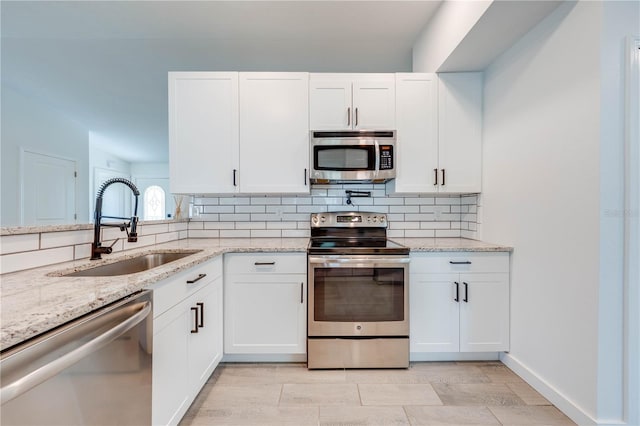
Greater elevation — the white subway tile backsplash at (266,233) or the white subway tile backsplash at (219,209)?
the white subway tile backsplash at (219,209)

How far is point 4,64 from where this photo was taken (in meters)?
3.04

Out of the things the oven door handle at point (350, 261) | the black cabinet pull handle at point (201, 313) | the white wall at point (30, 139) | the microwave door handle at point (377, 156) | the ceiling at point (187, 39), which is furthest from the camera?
the white wall at point (30, 139)

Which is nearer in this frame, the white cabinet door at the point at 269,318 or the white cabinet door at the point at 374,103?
the white cabinet door at the point at 269,318

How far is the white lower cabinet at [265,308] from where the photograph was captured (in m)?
2.08

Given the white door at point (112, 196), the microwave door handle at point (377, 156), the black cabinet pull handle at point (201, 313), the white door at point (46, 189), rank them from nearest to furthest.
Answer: the black cabinet pull handle at point (201, 313)
the microwave door handle at point (377, 156)
the white door at point (46, 189)
the white door at point (112, 196)

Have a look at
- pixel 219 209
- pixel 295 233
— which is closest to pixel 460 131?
pixel 295 233

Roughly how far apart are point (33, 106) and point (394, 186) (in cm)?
523

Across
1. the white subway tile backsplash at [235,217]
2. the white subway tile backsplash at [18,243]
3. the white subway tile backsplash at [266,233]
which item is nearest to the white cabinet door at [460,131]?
the white subway tile backsplash at [266,233]

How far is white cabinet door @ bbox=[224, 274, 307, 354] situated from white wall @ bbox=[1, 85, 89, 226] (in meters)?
3.91

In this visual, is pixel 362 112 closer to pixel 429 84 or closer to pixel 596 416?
pixel 429 84

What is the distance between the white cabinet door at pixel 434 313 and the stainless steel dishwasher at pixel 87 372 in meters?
1.70

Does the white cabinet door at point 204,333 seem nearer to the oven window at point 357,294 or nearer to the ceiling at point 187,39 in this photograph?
the oven window at point 357,294

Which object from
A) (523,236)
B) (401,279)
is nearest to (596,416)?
(523,236)

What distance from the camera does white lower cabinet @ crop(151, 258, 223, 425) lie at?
1.27 meters
